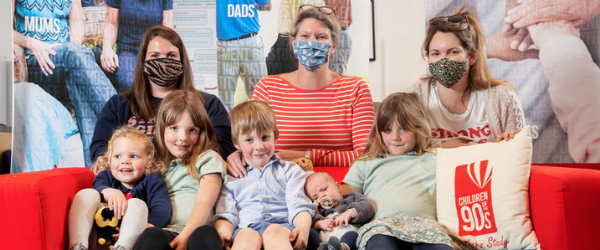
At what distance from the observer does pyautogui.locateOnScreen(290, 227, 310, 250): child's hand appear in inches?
72.4

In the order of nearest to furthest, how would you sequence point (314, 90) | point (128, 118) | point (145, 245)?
point (145, 245) < point (128, 118) < point (314, 90)

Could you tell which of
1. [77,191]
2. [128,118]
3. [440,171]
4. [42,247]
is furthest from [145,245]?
[440,171]

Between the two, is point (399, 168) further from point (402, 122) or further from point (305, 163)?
point (305, 163)

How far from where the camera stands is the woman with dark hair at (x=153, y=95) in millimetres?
2434

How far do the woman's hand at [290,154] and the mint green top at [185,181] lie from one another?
42cm

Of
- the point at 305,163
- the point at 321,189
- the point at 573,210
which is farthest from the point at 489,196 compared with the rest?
the point at 305,163

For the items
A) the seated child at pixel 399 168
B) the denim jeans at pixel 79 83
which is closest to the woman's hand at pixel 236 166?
the seated child at pixel 399 168

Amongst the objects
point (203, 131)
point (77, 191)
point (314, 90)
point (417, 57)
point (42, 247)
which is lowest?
point (42, 247)

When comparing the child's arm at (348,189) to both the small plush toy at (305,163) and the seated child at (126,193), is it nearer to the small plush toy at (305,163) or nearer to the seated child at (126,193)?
the small plush toy at (305,163)

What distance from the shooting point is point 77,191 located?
2.03m

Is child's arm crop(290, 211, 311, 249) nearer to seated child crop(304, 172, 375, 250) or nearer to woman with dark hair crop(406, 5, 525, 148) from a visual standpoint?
seated child crop(304, 172, 375, 250)

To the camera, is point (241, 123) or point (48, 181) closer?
point (48, 181)

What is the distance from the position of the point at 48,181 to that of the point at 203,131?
0.62 metres

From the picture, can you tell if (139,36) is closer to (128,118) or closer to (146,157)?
(128,118)
